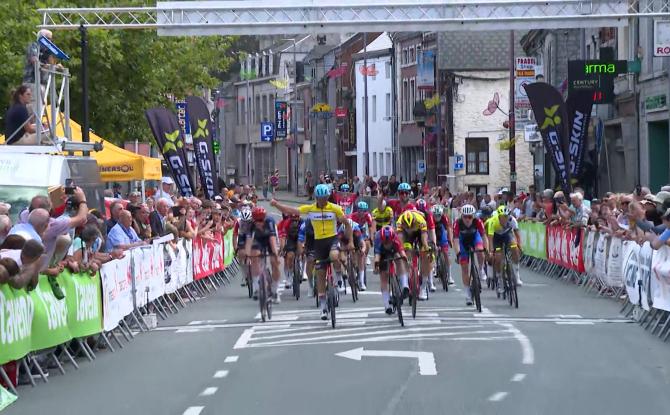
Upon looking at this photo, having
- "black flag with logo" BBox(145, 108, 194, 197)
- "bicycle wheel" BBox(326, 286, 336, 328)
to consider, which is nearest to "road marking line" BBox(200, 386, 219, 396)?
"bicycle wheel" BBox(326, 286, 336, 328)

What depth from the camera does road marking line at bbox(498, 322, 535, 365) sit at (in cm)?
1477

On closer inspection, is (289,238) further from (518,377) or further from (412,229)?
(518,377)

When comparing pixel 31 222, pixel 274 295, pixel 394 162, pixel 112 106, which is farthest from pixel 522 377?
pixel 394 162

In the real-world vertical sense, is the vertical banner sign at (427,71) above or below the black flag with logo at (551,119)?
above

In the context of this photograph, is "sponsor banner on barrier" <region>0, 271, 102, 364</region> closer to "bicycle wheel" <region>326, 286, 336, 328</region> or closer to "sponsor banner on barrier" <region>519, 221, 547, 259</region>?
"bicycle wheel" <region>326, 286, 336, 328</region>

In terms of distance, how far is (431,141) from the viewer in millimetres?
70375

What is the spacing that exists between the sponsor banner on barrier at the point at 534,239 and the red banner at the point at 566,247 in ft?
2.37

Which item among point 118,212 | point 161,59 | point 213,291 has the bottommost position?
point 213,291

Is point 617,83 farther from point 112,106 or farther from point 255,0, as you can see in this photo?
point 255,0

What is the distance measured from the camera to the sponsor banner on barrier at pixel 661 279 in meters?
17.0

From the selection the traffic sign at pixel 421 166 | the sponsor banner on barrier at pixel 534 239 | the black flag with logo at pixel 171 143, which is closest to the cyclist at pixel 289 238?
the black flag with logo at pixel 171 143

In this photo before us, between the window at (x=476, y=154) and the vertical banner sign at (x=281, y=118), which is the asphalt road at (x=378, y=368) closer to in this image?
the window at (x=476, y=154)

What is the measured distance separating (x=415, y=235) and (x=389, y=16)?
22.4ft

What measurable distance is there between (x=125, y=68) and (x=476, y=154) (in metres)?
29.8
